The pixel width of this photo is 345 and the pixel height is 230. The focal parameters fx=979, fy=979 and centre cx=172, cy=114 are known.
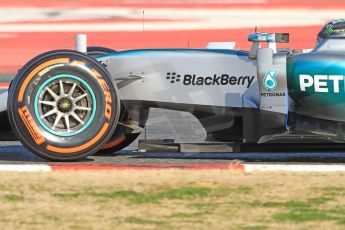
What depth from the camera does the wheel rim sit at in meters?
7.63

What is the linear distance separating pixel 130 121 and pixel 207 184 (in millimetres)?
1775

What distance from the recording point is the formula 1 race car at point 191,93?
7559 millimetres

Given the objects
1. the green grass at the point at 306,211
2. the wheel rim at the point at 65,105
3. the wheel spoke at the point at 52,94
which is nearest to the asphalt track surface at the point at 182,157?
the wheel rim at the point at 65,105

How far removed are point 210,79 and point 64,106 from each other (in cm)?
117

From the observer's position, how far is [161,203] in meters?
5.90

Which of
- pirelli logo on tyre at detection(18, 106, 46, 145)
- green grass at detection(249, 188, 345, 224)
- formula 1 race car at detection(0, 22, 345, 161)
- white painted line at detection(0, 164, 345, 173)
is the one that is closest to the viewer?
green grass at detection(249, 188, 345, 224)

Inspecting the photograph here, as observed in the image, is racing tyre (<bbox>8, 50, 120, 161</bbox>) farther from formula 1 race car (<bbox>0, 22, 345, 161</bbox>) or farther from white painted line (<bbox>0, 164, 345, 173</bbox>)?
white painted line (<bbox>0, 164, 345, 173</bbox>)

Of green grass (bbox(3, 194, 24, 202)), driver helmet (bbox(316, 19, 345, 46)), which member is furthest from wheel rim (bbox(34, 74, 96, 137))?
driver helmet (bbox(316, 19, 345, 46))

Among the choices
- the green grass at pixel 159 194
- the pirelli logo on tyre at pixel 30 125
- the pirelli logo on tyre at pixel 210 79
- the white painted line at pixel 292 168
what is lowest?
the white painted line at pixel 292 168

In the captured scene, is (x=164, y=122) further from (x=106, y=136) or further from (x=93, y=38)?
(x=93, y=38)

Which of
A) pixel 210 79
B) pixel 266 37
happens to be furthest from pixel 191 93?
pixel 266 37

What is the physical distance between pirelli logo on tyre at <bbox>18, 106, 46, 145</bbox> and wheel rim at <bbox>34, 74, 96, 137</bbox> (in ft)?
0.20

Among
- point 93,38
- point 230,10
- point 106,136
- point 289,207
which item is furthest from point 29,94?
point 230,10

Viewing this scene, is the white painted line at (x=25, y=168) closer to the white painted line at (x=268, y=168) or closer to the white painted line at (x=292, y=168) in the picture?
the white painted line at (x=268, y=168)
